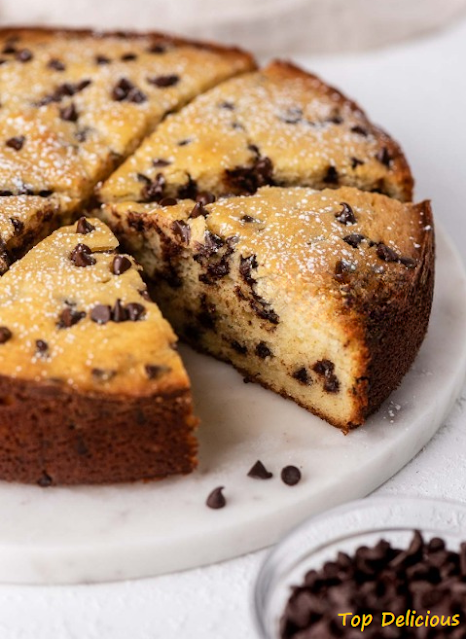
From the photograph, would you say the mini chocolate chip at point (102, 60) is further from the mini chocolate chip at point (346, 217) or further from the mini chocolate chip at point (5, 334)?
the mini chocolate chip at point (5, 334)

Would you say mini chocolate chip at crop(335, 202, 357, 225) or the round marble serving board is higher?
mini chocolate chip at crop(335, 202, 357, 225)

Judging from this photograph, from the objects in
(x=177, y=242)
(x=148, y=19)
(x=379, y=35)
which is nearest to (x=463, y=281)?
(x=177, y=242)

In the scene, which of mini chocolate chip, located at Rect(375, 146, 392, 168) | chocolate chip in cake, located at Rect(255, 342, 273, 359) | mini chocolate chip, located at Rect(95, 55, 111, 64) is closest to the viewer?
chocolate chip in cake, located at Rect(255, 342, 273, 359)

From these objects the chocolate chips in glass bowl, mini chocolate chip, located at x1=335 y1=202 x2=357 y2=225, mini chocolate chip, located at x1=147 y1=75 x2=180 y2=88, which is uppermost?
mini chocolate chip, located at x1=335 y1=202 x2=357 y2=225

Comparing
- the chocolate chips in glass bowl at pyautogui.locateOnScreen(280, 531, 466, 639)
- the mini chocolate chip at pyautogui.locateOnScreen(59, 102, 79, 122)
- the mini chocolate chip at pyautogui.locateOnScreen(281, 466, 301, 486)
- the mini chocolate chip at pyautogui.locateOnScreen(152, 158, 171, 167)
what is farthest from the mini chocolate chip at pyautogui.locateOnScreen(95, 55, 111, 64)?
the chocolate chips in glass bowl at pyautogui.locateOnScreen(280, 531, 466, 639)

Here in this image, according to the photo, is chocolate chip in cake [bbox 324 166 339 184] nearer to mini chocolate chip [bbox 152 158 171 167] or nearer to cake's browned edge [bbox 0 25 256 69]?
mini chocolate chip [bbox 152 158 171 167]

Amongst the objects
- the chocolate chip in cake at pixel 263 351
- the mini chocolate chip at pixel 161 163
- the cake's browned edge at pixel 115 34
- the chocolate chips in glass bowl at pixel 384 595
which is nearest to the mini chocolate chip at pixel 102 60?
the cake's browned edge at pixel 115 34

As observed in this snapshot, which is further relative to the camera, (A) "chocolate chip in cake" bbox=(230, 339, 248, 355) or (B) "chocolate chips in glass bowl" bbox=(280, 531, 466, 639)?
(A) "chocolate chip in cake" bbox=(230, 339, 248, 355)

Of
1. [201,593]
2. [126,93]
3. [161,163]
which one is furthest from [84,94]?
[201,593]

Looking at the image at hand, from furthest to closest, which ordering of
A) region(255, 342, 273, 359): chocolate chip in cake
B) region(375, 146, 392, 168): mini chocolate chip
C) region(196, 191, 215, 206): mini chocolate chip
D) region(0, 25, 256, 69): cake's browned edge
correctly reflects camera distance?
region(0, 25, 256, 69): cake's browned edge → region(375, 146, 392, 168): mini chocolate chip → region(196, 191, 215, 206): mini chocolate chip → region(255, 342, 273, 359): chocolate chip in cake
